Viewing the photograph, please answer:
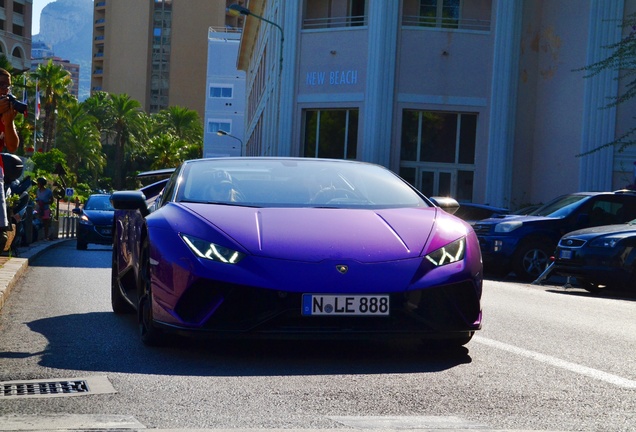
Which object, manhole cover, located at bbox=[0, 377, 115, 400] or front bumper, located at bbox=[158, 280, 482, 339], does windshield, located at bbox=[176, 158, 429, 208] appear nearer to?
front bumper, located at bbox=[158, 280, 482, 339]

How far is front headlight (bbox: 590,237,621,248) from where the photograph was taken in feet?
49.9

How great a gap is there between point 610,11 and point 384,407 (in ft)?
104

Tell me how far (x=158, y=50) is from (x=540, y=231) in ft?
392

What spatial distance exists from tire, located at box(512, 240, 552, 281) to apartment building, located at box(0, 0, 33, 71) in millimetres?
91713

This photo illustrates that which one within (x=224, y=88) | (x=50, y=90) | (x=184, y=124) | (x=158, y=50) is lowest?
(x=184, y=124)

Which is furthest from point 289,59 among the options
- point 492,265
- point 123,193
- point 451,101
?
point 123,193

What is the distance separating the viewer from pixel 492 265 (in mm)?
19125

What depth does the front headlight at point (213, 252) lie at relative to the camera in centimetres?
609

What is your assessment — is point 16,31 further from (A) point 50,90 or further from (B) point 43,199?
(B) point 43,199

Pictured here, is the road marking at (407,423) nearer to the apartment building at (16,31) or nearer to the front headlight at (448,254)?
the front headlight at (448,254)

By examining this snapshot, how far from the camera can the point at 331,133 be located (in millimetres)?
37938

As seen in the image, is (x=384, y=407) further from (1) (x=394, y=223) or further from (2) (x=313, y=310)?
(1) (x=394, y=223)

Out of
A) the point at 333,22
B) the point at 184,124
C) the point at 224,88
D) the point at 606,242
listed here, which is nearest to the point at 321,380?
the point at 606,242

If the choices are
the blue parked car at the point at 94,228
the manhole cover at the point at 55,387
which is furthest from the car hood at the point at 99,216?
the manhole cover at the point at 55,387
